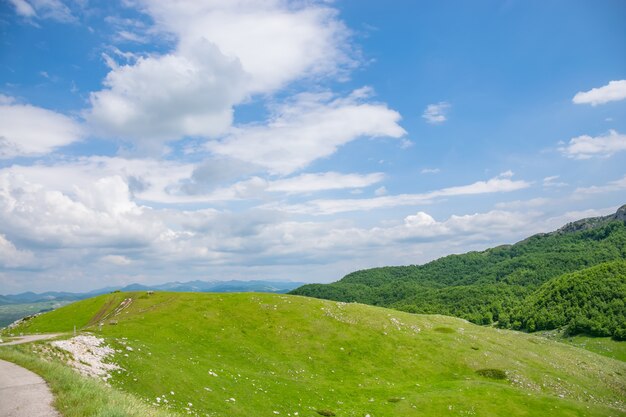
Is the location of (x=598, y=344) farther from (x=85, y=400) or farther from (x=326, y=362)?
(x=85, y=400)

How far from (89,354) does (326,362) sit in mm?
34641

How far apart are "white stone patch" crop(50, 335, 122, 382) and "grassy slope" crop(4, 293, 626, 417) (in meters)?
1.45

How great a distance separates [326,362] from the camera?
60000 millimetres

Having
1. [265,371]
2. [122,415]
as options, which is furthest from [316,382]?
[122,415]

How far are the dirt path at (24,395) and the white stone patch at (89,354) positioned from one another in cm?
1208

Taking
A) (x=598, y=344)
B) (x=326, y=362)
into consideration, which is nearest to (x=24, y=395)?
(x=326, y=362)

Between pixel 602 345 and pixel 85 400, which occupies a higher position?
pixel 85 400

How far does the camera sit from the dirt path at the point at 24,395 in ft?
48.2

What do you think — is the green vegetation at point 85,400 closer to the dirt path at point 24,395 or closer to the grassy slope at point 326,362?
the dirt path at point 24,395

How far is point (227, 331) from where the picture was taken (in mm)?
64750

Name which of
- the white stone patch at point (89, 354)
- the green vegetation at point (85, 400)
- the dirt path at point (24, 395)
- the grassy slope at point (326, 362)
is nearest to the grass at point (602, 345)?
the grassy slope at point (326, 362)

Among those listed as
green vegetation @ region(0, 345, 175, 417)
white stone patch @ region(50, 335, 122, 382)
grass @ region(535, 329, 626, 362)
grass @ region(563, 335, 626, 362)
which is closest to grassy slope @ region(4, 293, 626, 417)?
white stone patch @ region(50, 335, 122, 382)

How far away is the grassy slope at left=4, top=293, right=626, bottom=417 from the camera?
42.1 metres

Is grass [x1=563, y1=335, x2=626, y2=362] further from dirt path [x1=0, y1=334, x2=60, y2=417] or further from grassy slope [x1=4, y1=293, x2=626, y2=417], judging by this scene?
dirt path [x1=0, y1=334, x2=60, y2=417]
